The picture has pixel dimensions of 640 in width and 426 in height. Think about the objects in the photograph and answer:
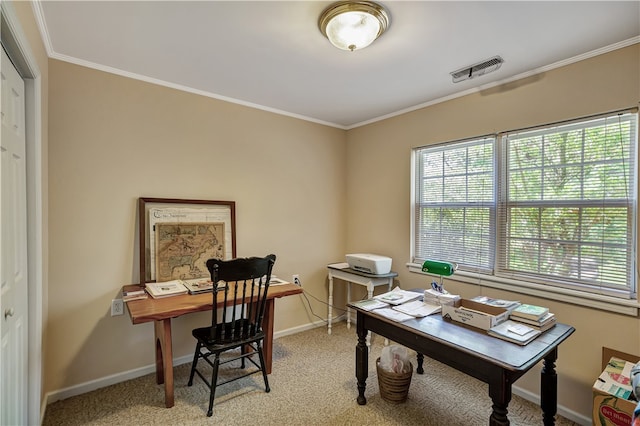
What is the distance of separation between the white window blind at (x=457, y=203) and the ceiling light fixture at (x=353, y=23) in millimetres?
1393

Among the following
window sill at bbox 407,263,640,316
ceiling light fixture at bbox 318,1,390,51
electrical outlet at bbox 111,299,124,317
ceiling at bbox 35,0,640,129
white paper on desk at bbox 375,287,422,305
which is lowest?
electrical outlet at bbox 111,299,124,317

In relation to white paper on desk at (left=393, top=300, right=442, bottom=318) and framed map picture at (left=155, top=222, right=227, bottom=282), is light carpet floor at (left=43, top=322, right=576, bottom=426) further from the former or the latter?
framed map picture at (left=155, top=222, right=227, bottom=282)

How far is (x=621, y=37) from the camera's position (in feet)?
5.97

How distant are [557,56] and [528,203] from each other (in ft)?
3.23

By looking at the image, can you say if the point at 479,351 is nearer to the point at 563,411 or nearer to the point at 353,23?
the point at 563,411

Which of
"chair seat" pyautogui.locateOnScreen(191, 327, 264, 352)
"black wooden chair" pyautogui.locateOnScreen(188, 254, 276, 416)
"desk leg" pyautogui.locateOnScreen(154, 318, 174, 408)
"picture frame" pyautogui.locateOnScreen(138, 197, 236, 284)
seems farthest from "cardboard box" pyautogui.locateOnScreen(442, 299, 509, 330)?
"picture frame" pyautogui.locateOnScreen(138, 197, 236, 284)

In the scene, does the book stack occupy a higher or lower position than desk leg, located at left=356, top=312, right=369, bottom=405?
higher

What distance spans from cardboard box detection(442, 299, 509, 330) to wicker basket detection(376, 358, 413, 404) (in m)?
0.57

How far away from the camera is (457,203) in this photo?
9.07 ft

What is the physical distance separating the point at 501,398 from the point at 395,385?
2.77 ft

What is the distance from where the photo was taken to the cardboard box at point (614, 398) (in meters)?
1.46

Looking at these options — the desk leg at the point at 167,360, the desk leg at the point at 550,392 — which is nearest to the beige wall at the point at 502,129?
the desk leg at the point at 550,392

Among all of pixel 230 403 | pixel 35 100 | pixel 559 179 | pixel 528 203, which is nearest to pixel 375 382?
pixel 230 403

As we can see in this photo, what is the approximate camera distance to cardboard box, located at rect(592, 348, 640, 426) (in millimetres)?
1465
